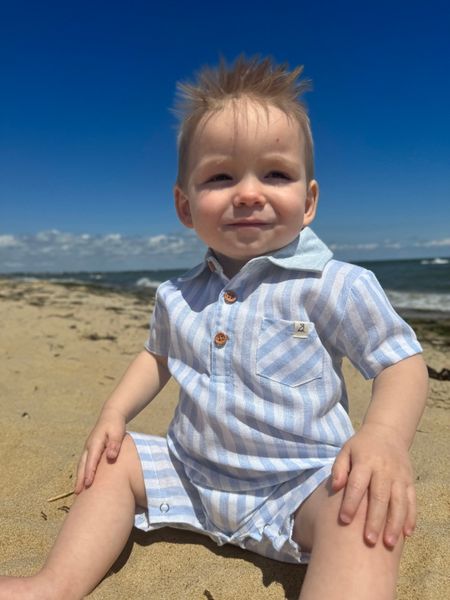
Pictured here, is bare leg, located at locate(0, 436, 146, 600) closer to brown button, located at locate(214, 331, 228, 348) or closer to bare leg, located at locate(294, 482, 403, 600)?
brown button, located at locate(214, 331, 228, 348)

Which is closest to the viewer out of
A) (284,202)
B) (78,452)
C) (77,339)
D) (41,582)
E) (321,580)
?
(321,580)

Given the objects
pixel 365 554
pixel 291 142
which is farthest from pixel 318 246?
pixel 365 554

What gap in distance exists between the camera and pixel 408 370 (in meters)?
1.51

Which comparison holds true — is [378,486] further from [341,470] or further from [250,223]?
[250,223]

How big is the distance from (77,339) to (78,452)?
3151mm

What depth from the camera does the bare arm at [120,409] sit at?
1.74 meters

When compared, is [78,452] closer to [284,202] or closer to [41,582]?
[41,582]

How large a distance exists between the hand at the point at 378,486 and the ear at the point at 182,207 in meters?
1.02

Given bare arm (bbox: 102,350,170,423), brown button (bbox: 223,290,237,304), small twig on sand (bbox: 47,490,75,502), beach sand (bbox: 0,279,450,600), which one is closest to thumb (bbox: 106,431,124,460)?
bare arm (bbox: 102,350,170,423)

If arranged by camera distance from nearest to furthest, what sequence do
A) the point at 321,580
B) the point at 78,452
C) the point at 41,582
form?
the point at 321,580 < the point at 41,582 < the point at 78,452

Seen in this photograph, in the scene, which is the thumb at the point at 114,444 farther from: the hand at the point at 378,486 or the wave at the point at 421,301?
the wave at the point at 421,301

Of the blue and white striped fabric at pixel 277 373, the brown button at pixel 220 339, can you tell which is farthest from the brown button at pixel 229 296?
the brown button at pixel 220 339

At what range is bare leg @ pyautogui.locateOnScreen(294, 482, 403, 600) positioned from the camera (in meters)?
A: 1.19

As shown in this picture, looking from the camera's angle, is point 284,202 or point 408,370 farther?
point 284,202
